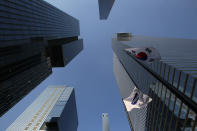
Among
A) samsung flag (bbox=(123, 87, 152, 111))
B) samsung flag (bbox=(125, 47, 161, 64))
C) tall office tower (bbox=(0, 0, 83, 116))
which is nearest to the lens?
samsung flag (bbox=(125, 47, 161, 64))

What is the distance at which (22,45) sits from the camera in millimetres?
71250

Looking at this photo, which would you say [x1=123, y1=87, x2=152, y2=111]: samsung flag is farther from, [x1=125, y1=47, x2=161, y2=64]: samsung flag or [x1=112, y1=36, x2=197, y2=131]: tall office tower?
[x1=125, y1=47, x2=161, y2=64]: samsung flag

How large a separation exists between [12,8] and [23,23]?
349 inches

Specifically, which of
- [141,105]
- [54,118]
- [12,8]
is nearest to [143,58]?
[141,105]

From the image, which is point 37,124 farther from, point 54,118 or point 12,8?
point 12,8

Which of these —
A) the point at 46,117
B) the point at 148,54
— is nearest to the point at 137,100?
the point at 148,54

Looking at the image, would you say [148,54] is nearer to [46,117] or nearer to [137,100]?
[137,100]

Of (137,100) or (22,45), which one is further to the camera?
(22,45)

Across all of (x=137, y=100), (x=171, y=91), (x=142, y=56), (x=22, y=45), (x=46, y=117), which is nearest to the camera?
(x=171, y=91)

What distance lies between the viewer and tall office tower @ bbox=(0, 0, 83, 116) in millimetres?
55031

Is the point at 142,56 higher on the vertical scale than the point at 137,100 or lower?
higher

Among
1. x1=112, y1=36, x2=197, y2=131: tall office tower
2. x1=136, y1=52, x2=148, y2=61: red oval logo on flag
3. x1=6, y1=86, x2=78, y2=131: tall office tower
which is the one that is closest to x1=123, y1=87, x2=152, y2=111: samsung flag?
x1=112, y1=36, x2=197, y2=131: tall office tower

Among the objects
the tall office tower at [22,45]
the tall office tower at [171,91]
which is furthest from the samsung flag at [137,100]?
the tall office tower at [22,45]

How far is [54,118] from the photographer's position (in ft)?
356
